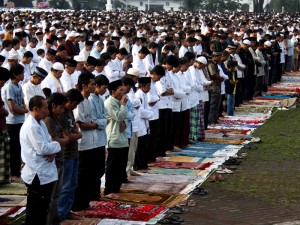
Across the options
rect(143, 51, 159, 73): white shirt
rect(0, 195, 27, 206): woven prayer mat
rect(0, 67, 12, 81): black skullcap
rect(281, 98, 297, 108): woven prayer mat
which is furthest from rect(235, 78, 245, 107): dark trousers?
rect(0, 195, 27, 206): woven prayer mat

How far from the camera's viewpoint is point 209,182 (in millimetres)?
12336

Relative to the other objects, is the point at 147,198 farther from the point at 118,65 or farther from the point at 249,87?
the point at 249,87

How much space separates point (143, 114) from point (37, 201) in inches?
156

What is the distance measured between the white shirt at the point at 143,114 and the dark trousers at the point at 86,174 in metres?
1.98

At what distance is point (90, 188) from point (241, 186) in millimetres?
2468

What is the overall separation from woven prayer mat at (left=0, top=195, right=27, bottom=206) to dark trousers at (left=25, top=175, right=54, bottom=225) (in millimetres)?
1789

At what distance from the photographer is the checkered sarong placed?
1165cm

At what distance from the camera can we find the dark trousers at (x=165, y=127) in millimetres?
14141

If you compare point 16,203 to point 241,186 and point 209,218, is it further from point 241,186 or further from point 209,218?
point 241,186

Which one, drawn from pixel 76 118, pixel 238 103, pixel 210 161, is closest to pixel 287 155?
pixel 210 161

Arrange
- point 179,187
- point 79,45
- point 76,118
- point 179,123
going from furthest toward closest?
point 79,45 < point 179,123 < point 179,187 < point 76,118

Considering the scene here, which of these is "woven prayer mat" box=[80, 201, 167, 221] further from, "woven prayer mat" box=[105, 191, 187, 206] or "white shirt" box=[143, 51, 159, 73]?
"white shirt" box=[143, 51, 159, 73]

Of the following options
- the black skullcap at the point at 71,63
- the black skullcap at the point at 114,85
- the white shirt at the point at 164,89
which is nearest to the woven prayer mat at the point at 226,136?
the white shirt at the point at 164,89

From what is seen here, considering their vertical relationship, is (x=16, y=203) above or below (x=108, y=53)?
below
